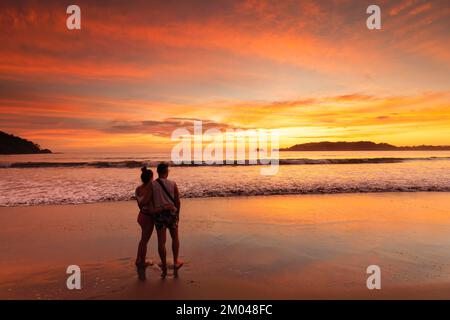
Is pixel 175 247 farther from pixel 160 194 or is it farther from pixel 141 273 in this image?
pixel 160 194

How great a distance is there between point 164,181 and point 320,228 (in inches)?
211

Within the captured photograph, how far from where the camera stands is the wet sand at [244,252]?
500 cm

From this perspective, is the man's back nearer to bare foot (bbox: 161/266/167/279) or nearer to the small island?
bare foot (bbox: 161/266/167/279)

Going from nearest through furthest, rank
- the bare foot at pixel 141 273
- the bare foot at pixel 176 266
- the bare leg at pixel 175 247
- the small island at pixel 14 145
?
the bare foot at pixel 141 273 < the bare foot at pixel 176 266 < the bare leg at pixel 175 247 < the small island at pixel 14 145

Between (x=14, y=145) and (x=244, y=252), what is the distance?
5670 inches

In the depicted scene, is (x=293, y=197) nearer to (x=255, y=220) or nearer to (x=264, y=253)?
(x=255, y=220)

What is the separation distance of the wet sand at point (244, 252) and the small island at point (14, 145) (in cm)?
12385

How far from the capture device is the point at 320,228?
8977 millimetres

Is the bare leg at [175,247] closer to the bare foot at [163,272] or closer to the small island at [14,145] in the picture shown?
the bare foot at [163,272]

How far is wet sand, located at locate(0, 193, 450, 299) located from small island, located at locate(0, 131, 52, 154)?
406 ft

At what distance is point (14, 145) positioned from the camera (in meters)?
124

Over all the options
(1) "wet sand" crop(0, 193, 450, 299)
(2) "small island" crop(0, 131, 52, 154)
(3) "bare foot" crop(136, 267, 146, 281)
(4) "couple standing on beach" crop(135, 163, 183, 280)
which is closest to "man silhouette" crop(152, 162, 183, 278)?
(4) "couple standing on beach" crop(135, 163, 183, 280)

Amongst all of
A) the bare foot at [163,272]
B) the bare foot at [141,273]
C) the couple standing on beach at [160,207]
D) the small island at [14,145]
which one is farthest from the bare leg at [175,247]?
the small island at [14,145]
